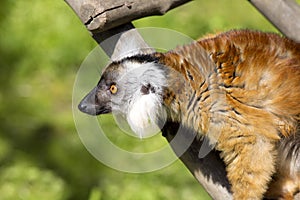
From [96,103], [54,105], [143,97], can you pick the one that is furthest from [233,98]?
[54,105]

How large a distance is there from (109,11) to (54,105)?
2356 mm

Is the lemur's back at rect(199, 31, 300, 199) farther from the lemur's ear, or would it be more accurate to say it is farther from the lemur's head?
the lemur's ear

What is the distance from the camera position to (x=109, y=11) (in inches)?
92.5

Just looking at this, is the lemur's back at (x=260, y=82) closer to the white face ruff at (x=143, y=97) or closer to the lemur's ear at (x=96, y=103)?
the white face ruff at (x=143, y=97)

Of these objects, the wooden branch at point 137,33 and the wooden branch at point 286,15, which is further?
the wooden branch at point 286,15

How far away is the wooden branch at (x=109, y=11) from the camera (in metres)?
2.35

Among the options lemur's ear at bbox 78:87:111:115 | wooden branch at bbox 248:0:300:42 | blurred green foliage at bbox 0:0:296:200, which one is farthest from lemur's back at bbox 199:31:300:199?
blurred green foliage at bbox 0:0:296:200

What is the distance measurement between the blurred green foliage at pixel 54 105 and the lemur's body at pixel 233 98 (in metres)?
1.32

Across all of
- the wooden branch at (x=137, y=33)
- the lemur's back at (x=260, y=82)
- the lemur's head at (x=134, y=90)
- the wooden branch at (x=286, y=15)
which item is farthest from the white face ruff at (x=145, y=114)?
the wooden branch at (x=286, y=15)

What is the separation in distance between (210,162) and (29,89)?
2.44m

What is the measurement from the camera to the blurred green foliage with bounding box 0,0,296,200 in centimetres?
388

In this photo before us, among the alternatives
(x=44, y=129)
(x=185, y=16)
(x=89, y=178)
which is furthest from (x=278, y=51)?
(x=185, y=16)

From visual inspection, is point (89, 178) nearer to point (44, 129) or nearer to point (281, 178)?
point (44, 129)

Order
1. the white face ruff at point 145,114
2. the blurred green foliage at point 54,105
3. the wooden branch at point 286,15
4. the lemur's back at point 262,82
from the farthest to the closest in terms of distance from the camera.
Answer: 1. the blurred green foliage at point 54,105
2. the wooden branch at point 286,15
3. the lemur's back at point 262,82
4. the white face ruff at point 145,114
